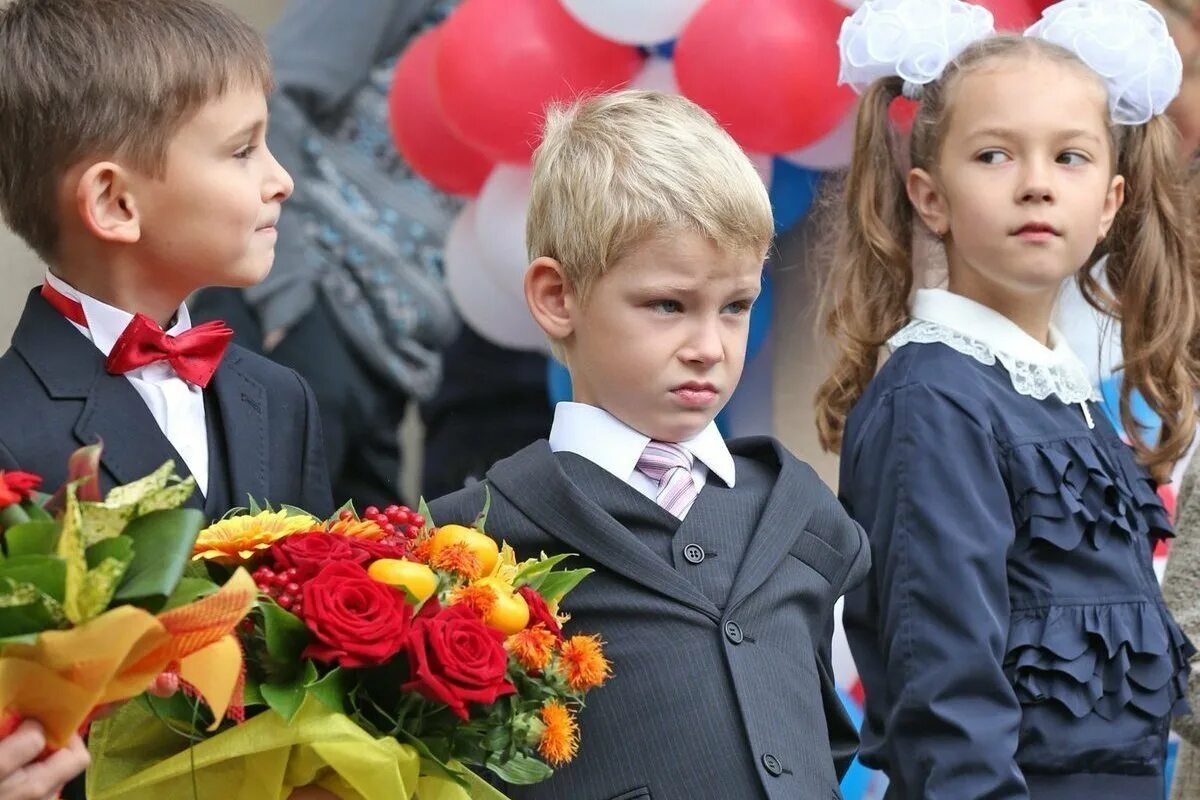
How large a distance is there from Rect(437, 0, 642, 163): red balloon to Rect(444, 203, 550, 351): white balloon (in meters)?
0.38

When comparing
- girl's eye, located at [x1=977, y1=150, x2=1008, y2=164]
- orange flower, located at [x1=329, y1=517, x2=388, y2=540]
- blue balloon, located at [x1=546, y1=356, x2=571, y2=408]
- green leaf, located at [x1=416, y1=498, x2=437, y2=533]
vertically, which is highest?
girl's eye, located at [x1=977, y1=150, x2=1008, y2=164]

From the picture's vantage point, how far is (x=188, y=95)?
1876mm

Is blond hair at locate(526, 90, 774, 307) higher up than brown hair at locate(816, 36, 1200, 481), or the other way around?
blond hair at locate(526, 90, 774, 307)

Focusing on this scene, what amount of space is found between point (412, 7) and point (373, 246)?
56 cm

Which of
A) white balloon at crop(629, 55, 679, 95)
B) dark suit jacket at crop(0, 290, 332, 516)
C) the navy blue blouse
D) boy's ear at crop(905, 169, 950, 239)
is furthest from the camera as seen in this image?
white balloon at crop(629, 55, 679, 95)

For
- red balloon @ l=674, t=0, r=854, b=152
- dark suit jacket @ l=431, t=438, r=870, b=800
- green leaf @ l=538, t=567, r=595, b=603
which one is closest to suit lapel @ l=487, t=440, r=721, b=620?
dark suit jacket @ l=431, t=438, r=870, b=800

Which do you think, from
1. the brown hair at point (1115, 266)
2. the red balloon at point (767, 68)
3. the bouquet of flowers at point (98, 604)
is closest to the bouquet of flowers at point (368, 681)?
the bouquet of flowers at point (98, 604)

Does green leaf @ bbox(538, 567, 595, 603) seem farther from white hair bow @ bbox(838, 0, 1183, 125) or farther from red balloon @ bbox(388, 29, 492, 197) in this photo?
red balloon @ bbox(388, 29, 492, 197)

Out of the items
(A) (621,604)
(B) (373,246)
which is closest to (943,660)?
(A) (621,604)

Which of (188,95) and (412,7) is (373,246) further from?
(188,95)

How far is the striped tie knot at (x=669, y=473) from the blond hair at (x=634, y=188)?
0.62 feet

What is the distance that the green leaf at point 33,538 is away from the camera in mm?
1340

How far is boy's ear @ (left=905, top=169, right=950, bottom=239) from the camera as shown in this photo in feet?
7.91

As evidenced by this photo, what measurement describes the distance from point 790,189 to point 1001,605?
144 cm
